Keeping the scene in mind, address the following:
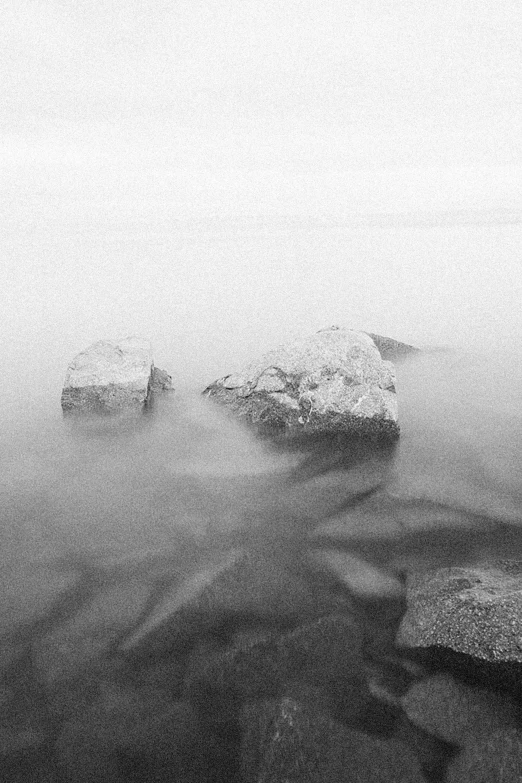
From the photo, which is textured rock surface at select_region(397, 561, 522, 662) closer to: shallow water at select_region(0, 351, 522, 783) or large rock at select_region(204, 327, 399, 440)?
shallow water at select_region(0, 351, 522, 783)

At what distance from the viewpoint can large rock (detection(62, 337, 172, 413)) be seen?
8.71 meters

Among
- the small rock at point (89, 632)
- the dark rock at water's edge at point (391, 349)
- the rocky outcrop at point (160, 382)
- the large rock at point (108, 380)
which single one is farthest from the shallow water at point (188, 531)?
the dark rock at water's edge at point (391, 349)

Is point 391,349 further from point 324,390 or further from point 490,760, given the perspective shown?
point 490,760

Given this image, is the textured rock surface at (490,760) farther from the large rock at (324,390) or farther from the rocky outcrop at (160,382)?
the rocky outcrop at (160,382)

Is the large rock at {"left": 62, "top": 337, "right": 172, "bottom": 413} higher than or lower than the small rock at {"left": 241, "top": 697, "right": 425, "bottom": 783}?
higher

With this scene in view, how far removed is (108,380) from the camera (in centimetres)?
877

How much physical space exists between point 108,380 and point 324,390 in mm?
3638

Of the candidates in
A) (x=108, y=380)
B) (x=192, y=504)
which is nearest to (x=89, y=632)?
(x=192, y=504)

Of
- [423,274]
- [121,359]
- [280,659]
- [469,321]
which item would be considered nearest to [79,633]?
[280,659]

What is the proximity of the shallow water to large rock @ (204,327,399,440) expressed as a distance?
1.34 ft

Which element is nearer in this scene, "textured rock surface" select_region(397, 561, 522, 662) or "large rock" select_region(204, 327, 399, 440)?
"textured rock surface" select_region(397, 561, 522, 662)

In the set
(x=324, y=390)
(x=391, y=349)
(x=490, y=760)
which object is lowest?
(x=490, y=760)

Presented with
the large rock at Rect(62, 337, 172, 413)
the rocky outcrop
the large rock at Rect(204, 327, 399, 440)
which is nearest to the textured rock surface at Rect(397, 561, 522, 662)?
the large rock at Rect(204, 327, 399, 440)

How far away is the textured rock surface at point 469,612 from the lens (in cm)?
377
